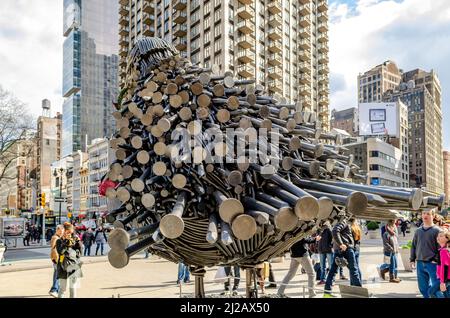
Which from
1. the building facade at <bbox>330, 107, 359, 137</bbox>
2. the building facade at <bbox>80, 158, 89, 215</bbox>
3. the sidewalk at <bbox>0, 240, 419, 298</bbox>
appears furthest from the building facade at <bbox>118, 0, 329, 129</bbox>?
the building facade at <bbox>330, 107, 359, 137</bbox>

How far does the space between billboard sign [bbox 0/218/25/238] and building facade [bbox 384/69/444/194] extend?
304ft

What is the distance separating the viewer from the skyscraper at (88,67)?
8869 centimetres

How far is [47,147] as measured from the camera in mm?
109812

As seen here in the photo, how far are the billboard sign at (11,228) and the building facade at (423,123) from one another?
9251cm

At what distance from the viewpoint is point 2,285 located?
38.7 ft

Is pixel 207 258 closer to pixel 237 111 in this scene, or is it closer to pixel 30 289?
pixel 237 111

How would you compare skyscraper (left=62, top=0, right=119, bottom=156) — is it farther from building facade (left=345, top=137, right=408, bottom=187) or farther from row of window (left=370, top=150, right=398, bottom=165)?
row of window (left=370, top=150, right=398, bottom=165)

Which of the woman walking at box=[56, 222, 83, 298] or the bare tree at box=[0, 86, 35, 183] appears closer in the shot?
the woman walking at box=[56, 222, 83, 298]

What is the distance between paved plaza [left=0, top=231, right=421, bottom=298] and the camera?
8.71m

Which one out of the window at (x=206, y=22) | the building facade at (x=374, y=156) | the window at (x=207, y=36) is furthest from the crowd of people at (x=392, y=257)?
the building facade at (x=374, y=156)

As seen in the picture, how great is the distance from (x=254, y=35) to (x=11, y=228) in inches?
1474

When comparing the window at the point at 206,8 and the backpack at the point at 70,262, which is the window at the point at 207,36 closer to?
the window at the point at 206,8

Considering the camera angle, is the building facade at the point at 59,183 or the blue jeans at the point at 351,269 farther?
the building facade at the point at 59,183


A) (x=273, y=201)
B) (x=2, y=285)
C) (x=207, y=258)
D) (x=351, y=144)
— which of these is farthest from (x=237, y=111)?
(x=351, y=144)
